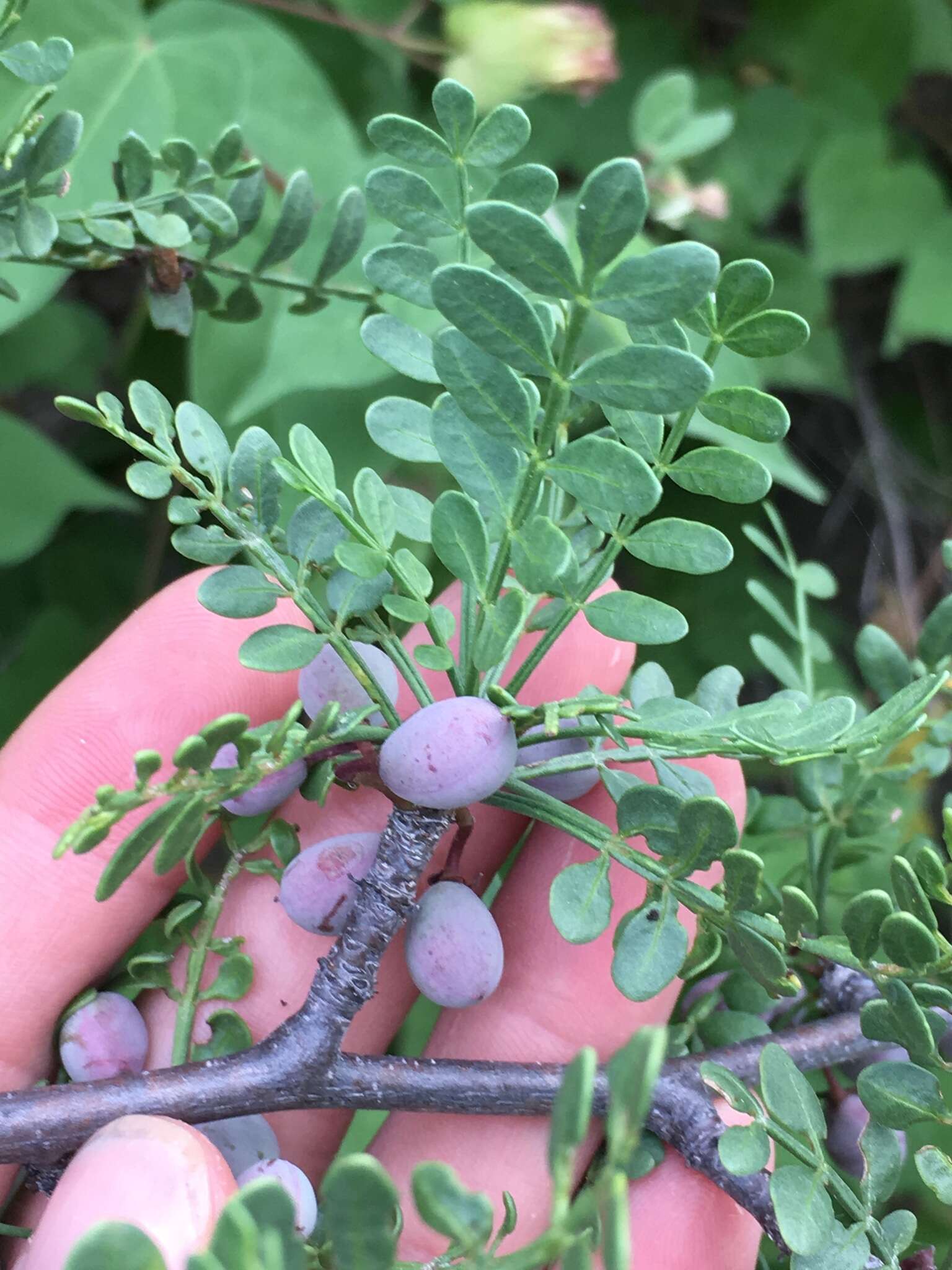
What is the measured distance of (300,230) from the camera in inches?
24.4

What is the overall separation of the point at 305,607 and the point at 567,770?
15 centimetres

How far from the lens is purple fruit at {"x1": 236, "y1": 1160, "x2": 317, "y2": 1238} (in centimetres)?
52

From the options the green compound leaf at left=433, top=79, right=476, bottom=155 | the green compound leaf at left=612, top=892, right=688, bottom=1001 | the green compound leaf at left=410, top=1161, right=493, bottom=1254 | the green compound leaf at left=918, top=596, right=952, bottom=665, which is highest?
the green compound leaf at left=433, top=79, right=476, bottom=155

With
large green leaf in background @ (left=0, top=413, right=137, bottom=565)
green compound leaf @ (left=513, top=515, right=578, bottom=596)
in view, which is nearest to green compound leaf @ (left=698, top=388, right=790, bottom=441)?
green compound leaf @ (left=513, top=515, right=578, bottom=596)

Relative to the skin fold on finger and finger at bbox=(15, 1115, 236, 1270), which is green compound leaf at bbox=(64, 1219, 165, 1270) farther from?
the skin fold on finger

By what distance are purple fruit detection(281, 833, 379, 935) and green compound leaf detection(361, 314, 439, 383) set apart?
0.80 ft

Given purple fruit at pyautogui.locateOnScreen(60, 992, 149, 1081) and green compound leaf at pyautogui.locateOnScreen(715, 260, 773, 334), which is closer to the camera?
green compound leaf at pyautogui.locateOnScreen(715, 260, 773, 334)

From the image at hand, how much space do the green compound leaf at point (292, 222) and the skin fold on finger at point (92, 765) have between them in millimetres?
234

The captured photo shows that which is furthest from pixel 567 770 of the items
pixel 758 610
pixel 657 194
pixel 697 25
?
pixel 697 25

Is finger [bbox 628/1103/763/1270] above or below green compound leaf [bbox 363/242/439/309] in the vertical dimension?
below

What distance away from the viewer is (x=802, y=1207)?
454mm

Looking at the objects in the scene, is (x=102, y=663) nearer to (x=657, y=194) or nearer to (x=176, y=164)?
(x=176, y=164)

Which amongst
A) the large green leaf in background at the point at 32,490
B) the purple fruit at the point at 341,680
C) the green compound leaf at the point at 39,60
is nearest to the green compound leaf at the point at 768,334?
the purple fruit at the point at 341,680

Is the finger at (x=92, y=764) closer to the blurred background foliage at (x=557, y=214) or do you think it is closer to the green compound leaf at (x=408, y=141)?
the blurred background foliage at (x=557, y=214)
